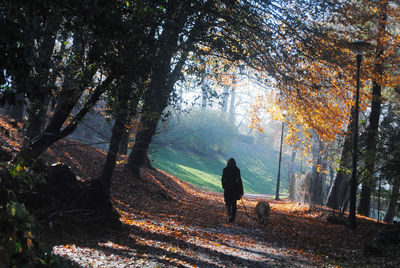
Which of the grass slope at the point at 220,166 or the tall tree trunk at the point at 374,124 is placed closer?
the tall tree trunk at the point at 374,124

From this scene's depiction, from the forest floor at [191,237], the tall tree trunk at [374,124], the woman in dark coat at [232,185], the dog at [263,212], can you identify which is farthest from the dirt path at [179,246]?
the tall tree trunk at [374,124]

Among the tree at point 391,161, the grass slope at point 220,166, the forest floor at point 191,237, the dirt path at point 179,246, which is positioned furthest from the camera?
the grass slope at point 220,166

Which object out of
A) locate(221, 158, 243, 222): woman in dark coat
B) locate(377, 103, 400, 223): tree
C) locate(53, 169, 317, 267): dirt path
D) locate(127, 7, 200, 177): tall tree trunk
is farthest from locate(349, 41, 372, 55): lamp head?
locate(53, 169, 317, 267): dirt path

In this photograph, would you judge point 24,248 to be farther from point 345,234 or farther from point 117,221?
point 345,234

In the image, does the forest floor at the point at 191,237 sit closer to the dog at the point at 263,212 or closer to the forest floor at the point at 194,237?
the forest floor at the point at 194,237

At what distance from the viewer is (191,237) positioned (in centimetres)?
811

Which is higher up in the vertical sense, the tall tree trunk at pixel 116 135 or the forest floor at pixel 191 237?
the tall tree trunk at pixel 116 135

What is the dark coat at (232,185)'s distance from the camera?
10.8 m

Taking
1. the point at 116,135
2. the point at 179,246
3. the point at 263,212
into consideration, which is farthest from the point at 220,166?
the point at 179,246

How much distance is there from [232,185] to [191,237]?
3133mm

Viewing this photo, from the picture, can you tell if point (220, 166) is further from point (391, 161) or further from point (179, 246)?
point (179, 246)

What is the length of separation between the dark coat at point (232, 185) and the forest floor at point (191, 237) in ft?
2.91

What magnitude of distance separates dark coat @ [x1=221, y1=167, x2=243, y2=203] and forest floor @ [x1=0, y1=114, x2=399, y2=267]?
0.89 metres

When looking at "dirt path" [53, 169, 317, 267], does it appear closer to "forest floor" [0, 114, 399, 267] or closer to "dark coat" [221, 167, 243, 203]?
"forest floor" [0, 114, 399, 267]
